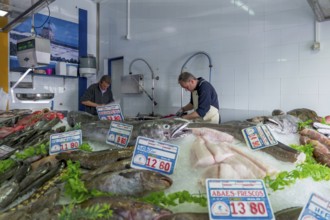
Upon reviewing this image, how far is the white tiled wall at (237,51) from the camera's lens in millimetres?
4387

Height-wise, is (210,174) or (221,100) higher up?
(221,100)

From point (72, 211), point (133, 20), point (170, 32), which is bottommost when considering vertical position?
point (72, 211)

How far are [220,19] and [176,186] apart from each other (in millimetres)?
4856

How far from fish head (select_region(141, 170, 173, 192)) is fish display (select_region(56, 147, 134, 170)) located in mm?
370

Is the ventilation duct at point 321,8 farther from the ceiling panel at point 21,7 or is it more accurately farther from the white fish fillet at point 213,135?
the ceiling panel at point 21,7

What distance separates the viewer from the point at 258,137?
1.70 m

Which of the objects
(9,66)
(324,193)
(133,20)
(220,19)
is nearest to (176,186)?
(324,193)

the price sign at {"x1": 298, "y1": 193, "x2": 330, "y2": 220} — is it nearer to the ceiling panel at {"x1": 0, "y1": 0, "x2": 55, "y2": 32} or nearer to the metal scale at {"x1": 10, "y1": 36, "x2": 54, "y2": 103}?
the ceiling panel at {"x1": 0, "y1": 0, "x2": 55, "y2": 32}

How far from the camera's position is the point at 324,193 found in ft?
4.27

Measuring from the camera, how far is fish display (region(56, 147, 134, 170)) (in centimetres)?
161

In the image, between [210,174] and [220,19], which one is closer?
[210,174]

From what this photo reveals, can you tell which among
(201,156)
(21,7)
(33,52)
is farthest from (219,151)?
(21,7)

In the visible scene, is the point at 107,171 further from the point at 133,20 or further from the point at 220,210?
the point at 133,20

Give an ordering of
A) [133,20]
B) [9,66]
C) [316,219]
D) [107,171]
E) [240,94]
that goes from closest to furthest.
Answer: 1. [316,219]
2. [107,171]
3. [240,94]
4. [9,66]
5. [133,20]
